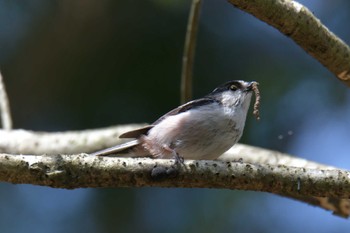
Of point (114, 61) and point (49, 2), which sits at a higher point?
point (49, 2)

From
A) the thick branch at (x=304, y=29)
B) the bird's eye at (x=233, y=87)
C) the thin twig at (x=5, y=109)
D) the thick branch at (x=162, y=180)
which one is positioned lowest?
the thick branch at (x=162, y=180)

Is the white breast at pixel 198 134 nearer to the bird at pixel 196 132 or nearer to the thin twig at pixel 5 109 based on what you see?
the bird at pixel 196 132

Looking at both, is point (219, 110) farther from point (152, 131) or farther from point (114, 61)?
point (114, 61)

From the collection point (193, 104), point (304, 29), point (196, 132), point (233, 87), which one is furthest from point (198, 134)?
point (304, 29)

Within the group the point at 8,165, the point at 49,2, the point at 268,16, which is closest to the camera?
the point at 8,165

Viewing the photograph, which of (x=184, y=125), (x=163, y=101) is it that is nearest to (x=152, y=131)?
(x=184, y=125)

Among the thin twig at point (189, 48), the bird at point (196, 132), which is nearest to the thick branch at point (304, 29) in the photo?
the bird at point (196, 132)

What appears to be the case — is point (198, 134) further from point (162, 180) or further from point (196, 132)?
point (162, 180)
